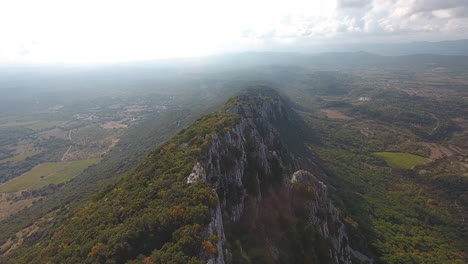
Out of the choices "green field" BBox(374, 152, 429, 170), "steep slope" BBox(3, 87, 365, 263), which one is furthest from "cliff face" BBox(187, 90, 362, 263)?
"green field" BBox(374, 152, 429, 170)

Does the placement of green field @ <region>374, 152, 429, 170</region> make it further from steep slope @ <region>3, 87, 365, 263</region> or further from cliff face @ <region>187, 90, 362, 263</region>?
steep slope @ <region>3, 87, 365, 263</region>

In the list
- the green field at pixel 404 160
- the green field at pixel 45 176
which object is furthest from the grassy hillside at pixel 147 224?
the green field at pixel 404 160

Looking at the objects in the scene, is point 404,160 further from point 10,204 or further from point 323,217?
point 10,204

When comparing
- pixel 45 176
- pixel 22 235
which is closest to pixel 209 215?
pixel 22 235

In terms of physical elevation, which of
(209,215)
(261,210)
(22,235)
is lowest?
(22,235)

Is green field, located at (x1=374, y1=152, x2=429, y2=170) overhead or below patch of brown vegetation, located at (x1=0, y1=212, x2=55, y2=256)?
below
